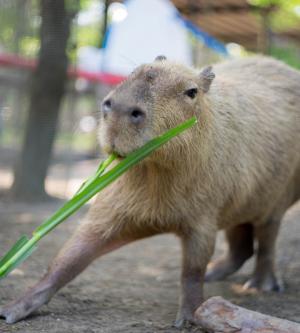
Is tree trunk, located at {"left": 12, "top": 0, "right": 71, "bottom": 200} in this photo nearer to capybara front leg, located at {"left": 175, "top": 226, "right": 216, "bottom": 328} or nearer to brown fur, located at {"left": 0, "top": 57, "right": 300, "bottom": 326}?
brown fur, located at {"left": 0, "top": 57, "right": 300, "bottom": 326}

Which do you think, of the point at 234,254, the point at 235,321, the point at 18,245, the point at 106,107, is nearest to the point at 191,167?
the point at 106,107

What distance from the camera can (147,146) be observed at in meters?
2.99

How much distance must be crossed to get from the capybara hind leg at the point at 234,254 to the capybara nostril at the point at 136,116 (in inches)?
96.4

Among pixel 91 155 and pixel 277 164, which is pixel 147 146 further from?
pixel 91 155

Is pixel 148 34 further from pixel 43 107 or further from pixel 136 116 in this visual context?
pixel 136 116

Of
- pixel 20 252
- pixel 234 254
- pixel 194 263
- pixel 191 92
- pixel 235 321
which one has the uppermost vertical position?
pixel 191 92

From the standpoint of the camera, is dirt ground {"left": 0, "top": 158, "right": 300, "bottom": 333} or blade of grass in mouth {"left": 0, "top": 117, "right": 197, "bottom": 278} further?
dirt ground {"left": 0, "top": 158, "right": 300, "bottom": 333}

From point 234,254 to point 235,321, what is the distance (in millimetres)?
2150

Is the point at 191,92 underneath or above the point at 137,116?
above

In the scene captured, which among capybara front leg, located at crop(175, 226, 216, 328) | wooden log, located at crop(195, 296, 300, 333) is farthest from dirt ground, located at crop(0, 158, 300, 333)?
wooden log, located at crop(195, 296, 300, 333)

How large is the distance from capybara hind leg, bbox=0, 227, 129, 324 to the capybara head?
34.5 inches

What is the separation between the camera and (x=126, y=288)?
458cm

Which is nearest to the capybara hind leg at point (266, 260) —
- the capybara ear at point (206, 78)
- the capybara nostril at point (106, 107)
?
the capybara ear at point (206, 78)

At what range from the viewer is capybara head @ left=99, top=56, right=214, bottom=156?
295cm
